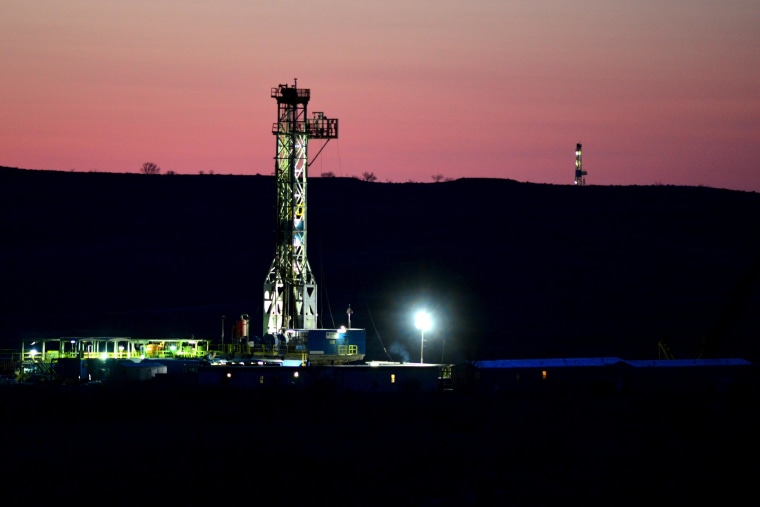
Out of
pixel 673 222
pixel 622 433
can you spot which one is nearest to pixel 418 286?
pixel 673 222

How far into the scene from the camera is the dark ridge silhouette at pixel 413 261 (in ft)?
228

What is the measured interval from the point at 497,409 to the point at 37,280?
189 feet

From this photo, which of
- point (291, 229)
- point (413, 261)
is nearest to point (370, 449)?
point (291, 229)

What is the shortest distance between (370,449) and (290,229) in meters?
22.3

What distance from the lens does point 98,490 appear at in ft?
81.0

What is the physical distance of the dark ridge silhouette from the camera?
69375mm

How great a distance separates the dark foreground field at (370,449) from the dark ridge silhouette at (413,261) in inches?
799

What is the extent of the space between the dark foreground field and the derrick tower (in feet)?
33.5

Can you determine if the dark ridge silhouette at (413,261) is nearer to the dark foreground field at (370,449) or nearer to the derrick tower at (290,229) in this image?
the derrick tower at (290,229)


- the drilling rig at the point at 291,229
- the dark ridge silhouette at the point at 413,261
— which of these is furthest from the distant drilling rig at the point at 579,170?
the drilling rig at the point at 291,229

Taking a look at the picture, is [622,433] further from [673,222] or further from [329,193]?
[329,193]

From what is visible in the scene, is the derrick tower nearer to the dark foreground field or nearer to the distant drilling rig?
the dark foreground field

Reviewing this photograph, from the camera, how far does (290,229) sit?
2007 inches

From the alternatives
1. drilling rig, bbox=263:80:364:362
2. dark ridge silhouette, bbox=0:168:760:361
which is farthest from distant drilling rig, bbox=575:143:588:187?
drilling rig, bbox=263:80:364:362
